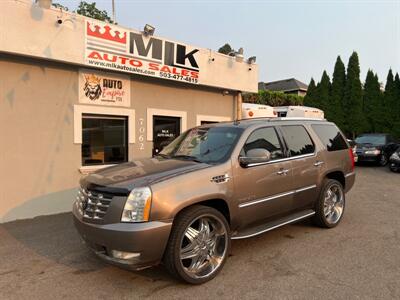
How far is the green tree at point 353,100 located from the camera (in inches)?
851

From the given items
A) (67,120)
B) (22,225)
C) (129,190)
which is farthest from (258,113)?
(129,190)

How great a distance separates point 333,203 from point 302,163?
1.38 metres

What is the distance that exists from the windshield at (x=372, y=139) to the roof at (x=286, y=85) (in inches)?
789

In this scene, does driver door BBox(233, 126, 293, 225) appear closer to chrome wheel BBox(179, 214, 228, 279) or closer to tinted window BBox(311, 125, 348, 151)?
chrome wheel BBox(179, 214, 228, 279)

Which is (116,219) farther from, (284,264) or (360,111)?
(360,111)

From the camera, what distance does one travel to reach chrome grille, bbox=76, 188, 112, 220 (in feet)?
11.9

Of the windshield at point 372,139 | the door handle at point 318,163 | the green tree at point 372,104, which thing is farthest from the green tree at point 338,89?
the door handle at point 318,163

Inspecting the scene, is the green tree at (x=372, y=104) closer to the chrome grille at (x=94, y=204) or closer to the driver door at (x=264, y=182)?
the driver door at (x=264, y=182)

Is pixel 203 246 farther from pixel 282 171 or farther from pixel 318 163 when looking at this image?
pixel 318 163

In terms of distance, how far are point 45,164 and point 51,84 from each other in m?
1.70

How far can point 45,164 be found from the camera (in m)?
7.05

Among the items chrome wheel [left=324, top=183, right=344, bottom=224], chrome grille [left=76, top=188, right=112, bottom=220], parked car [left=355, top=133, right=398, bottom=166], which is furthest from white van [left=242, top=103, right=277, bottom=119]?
chrome grille [left=76, top=188, right=112, bottom=220]

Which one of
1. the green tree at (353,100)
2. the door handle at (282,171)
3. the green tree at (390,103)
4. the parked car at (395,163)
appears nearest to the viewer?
the door handle at (282,171)

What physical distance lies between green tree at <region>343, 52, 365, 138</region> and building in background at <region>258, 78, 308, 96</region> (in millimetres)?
12954
